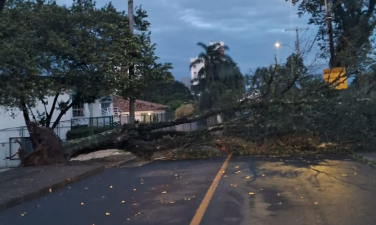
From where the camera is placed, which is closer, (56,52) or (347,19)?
(56,52)

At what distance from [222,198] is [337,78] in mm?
11488

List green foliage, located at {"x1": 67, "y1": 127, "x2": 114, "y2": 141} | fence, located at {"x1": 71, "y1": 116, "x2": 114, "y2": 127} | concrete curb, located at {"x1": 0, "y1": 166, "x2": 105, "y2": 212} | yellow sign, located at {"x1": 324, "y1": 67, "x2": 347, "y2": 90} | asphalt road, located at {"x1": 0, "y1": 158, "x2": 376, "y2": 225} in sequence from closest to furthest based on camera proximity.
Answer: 1. asphalt road, located at {"x1": 0, "y1": 158, "x2": 376, "y2": 225}
2. concrete curb, located at {"x1": 0, "y1": 166, "x2": 105, "y2": 212}
3. yellow sign, located at {"x1": 324, "y1": 67, "x2": 347, "y2": 90}
4. green foliage, located at {"x1": 67, "y1": 127, "x2": 114, "y2": 141}
5. fence, located at {"x1": 71, "y1": 116, "x2": 114, "y2": 127}

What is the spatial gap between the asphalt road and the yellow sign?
17.9 ft

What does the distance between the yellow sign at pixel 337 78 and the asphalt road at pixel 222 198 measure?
5.47 meters

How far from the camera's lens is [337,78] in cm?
1925

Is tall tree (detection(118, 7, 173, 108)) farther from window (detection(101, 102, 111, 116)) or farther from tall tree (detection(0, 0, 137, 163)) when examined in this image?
window (detection(101, 102, 111, 116))

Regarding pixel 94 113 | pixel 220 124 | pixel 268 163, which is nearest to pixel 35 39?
pixel 220 124

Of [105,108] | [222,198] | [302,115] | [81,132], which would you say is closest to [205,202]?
[222,198]

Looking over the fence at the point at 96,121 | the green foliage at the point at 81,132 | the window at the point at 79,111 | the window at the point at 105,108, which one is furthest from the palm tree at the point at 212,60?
the green foliage at the point at 81,132

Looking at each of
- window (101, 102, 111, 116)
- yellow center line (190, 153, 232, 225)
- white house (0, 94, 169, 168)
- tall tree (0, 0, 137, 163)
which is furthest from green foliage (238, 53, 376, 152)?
window (101, 102, 111, 116)

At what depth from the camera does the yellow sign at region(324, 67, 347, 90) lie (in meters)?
19.4

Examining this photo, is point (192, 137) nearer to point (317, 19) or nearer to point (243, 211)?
point (243, 211)

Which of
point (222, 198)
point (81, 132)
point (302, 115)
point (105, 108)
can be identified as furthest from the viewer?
point (105, 108)

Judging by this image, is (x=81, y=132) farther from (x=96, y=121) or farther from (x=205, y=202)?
(x=205, y=202)
